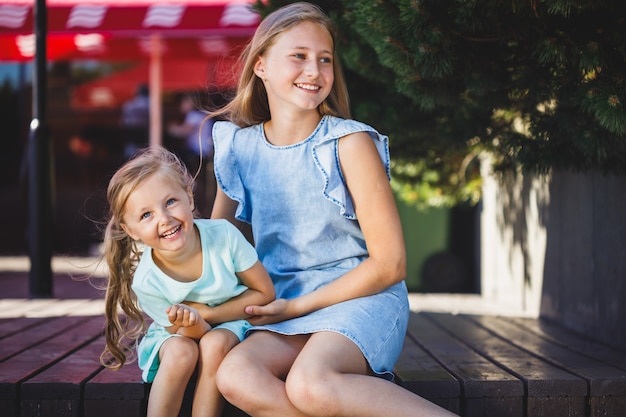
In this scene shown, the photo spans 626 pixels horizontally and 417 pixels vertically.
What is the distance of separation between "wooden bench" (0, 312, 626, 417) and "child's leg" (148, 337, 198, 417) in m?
0.16

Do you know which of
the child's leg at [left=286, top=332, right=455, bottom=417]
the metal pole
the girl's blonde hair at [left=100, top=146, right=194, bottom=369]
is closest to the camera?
the child's leg at [left=286, top=332, right=455, bottom=417]

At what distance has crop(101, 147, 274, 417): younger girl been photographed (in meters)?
2.18

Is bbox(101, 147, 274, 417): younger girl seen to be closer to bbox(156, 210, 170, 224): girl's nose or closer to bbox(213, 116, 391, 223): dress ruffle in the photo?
bbox(156, 210, 170, 224): girl's nose

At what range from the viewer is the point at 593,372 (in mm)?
2482

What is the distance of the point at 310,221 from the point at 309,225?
1 centimetres

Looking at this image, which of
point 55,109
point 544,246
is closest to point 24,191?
point 55,109

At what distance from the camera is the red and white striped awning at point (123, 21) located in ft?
21.7

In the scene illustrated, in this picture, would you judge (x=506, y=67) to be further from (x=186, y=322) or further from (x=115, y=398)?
(x=115, y=398)

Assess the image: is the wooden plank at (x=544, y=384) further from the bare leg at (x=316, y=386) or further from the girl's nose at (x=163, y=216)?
the girl's nose at (x=163, y=216)

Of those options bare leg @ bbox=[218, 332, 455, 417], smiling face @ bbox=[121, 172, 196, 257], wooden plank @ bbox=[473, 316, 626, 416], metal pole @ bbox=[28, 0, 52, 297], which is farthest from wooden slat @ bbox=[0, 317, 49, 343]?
wooden plank @ bbox=[473, 316, 626, 416]

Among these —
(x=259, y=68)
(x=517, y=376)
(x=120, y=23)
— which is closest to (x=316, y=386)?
(x=517, y=376)

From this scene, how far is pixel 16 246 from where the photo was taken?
28.8 feet

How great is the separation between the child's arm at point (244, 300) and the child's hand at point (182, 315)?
14cm

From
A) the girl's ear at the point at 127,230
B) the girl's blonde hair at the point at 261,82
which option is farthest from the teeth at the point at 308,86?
the girl's ear at the point at 127,230
